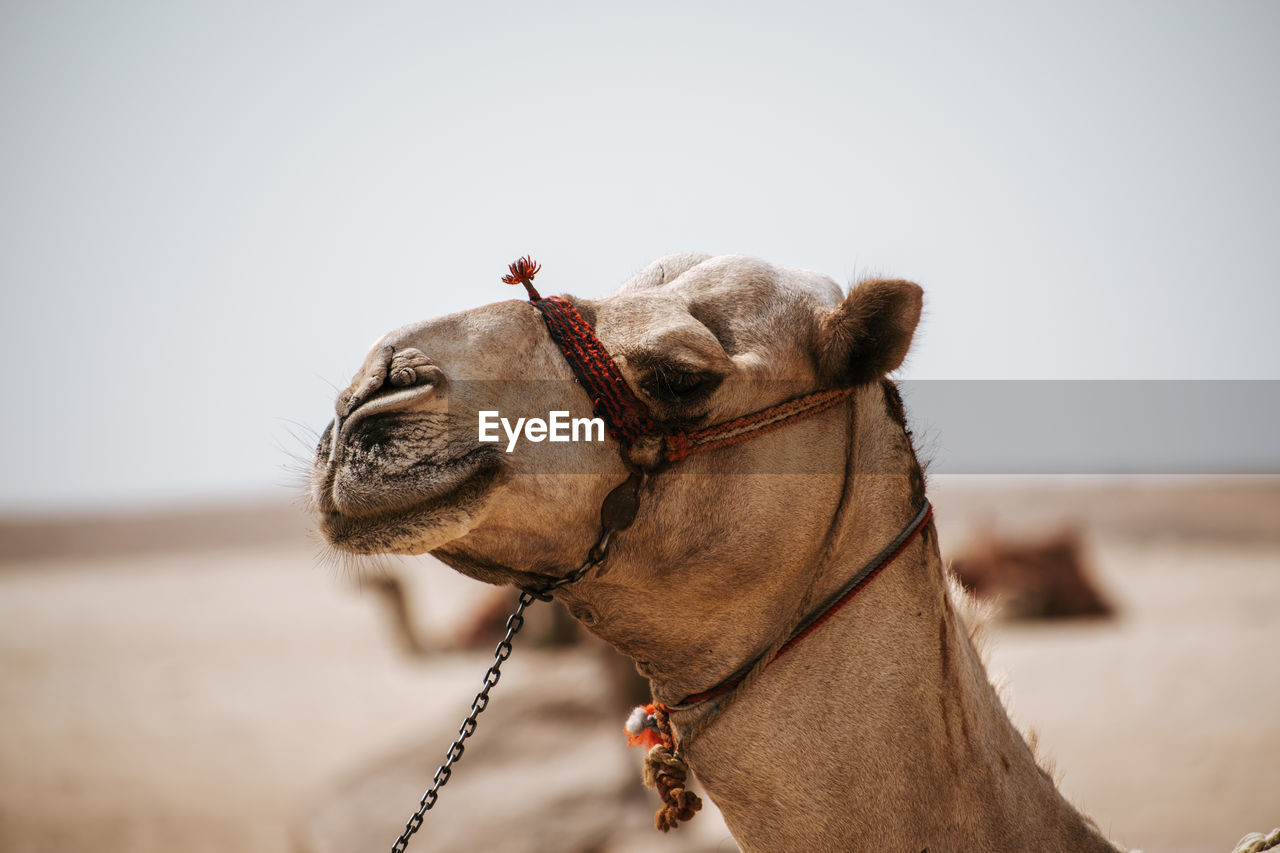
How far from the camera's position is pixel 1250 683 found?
44.3ft

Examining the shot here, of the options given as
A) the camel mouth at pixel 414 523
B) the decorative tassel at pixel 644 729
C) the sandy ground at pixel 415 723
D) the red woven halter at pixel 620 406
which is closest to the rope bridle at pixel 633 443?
the red woven halter at pixel 620 406

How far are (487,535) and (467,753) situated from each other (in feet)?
20.4

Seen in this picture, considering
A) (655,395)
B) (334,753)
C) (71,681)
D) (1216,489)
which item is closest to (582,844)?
(655,395)

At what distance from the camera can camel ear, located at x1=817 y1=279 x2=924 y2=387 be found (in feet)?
8.04

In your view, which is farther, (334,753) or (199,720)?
(199,720)

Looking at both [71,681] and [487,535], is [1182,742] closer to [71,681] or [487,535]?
[487,535]

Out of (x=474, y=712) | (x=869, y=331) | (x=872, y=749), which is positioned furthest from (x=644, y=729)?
(x=869, y=331)

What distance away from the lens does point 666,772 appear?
106 inches

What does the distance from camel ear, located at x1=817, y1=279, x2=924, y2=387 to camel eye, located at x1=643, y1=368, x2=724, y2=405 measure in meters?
0.31

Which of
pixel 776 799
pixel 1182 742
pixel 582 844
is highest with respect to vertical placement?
pixel 776 799

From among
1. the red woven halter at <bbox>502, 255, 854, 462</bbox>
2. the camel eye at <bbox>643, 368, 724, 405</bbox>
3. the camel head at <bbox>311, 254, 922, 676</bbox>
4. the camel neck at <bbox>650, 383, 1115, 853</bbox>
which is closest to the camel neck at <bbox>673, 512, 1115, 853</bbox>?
the camel neck at <bbox>650, 383, 1115, 853</bbox>

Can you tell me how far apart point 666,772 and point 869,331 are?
122 cm

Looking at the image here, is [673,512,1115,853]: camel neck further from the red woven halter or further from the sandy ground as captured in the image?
the sandy ground

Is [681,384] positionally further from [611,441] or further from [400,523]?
[400,523]
